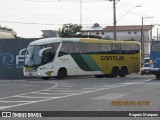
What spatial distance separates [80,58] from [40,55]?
155 inches

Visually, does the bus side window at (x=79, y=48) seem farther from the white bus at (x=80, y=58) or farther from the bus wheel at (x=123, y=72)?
the bus wheel at (x=123, y=72)

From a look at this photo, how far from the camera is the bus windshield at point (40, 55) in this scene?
111 ft

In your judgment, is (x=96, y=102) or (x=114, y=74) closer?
(x=96, y=102)

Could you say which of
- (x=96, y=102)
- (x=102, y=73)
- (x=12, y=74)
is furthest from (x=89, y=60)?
(x=96, y=102)

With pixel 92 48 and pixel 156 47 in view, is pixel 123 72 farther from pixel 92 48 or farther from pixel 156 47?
pixel 156 47

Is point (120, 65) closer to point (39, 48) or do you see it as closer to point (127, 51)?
point (127, 51)

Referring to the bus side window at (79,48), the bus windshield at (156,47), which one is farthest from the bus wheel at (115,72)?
the bus windshield at (156,47)

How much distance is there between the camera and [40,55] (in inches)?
1326

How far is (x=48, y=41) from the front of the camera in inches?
1344

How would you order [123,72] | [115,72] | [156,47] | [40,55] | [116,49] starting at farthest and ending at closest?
1. [123,72]
2. [116,49]
3. [115,72]
4. [40,55]
5. [156,47]

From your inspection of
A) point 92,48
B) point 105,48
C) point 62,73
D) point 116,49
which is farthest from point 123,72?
point 62,73

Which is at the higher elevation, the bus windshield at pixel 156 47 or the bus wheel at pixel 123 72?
the bus windshield at pixel 156 47

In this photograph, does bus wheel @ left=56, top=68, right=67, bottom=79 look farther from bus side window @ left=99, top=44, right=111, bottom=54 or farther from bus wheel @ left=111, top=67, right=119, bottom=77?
bus wheel @ left=111, top=67, right=119, bottom=77

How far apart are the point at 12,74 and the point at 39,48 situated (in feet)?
23.5
